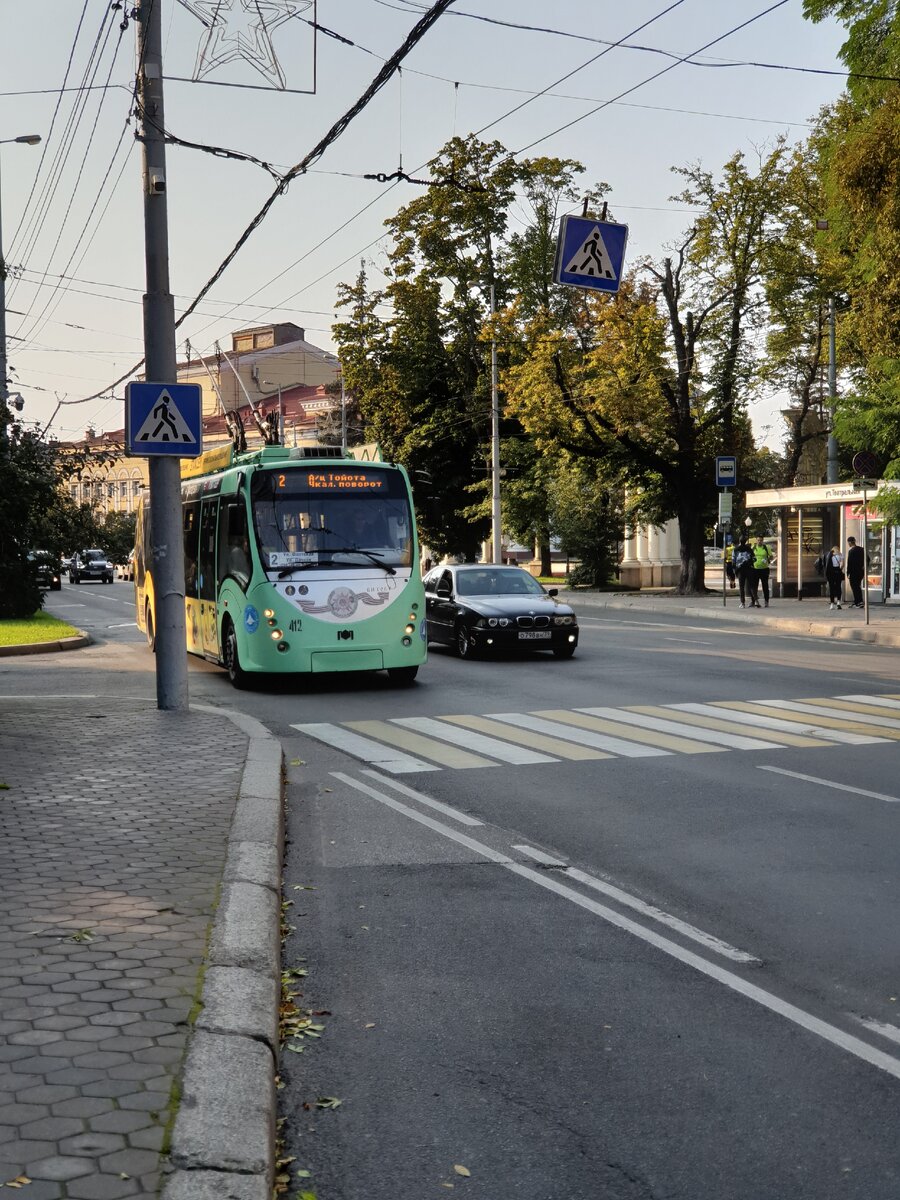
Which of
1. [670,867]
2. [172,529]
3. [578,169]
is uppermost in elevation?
[578,169]

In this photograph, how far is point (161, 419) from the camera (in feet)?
43.2

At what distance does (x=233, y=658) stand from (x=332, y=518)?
7.31 feet

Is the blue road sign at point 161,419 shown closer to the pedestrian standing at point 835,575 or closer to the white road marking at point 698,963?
the white road marking at point 698,963

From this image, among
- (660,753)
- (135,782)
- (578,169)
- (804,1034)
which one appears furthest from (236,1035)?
(578,169)

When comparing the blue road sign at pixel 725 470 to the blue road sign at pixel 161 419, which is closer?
the blue road sign at pixel 161 419

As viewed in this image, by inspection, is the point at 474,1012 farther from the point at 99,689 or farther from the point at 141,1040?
the point at 99,689

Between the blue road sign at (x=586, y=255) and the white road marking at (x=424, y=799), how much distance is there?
929cm

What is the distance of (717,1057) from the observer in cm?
431

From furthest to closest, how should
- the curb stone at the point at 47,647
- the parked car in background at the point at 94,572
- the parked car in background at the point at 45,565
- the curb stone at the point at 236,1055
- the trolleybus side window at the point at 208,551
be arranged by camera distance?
the parked car in background at the point at 94,572 < the parked car in background at the point at 45,565 < the curb stone at the point at 47,647 < the trolleybus side window at the point at 208,551 < the curb stone at the point at 236,1055

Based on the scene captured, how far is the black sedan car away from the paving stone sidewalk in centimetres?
1049

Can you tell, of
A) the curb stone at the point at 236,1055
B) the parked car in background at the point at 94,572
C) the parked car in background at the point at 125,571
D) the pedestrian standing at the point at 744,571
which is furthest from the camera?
the parked car in background at the point at 125,571

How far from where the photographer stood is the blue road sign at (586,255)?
57.8 ft

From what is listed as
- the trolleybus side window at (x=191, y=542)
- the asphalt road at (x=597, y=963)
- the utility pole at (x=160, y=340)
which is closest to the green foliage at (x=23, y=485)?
the trolleybus side window at (x=191, y=542)

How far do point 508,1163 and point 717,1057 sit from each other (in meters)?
1.02
